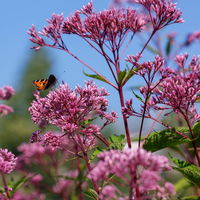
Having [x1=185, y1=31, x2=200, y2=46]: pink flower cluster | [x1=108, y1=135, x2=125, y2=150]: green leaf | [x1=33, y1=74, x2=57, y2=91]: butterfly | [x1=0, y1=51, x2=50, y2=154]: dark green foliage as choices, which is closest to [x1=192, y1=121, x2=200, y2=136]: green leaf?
[x1=108, y1=135, x2=125, y2=150]: green leaf

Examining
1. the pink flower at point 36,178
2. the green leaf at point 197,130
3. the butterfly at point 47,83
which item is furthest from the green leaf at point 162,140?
the butterfly at point 47,83

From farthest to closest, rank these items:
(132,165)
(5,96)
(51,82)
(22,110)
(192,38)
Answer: (22,110) < (192,38) < (51,82) < (5,96) < (132,165)

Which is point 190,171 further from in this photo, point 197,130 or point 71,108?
point 71,108

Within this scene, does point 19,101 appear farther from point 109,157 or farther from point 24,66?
point 109,157

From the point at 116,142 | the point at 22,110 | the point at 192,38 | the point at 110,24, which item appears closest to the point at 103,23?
the point at 110,24

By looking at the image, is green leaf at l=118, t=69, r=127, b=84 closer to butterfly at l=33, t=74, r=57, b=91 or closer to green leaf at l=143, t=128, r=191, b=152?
green leaf at l=143, t=128, r=191, b=152
